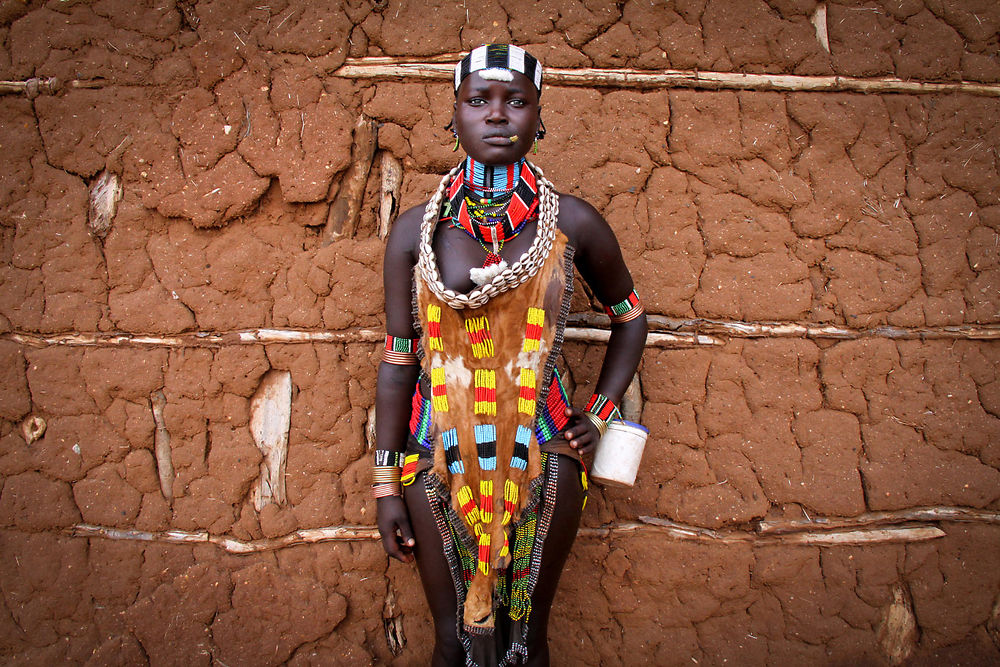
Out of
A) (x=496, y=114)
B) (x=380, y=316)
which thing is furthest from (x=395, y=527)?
(x=496, y=114)

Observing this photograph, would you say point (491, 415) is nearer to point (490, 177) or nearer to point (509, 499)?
point (509, 499)

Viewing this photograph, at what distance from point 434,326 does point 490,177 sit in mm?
490

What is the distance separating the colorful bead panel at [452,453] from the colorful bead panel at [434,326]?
27 cm

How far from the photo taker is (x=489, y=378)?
1.95 m

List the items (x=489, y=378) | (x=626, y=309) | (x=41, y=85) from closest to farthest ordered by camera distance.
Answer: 1. (x=489, y=378)
2. (x=626, y=309)
3. (x=41, y=85)

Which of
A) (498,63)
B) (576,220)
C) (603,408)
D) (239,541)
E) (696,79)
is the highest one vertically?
(696,79)

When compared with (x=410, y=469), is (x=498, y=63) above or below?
above

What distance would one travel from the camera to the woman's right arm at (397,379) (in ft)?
6.77

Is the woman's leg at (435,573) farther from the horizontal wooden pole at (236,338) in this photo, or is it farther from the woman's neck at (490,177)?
the woman's neck at (490,177)

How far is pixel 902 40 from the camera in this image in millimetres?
2627

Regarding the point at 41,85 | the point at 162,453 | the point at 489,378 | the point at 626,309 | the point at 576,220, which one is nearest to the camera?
the point at 489,378

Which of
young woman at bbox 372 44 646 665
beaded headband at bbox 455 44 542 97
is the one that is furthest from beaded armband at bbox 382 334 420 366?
beaded headband at bbox 455 44 542 97

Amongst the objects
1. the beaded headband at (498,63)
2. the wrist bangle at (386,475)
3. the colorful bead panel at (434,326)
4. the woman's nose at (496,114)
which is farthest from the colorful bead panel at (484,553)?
the beaded headband at (498,63)

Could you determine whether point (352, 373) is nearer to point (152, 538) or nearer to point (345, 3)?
point (152, 538)
